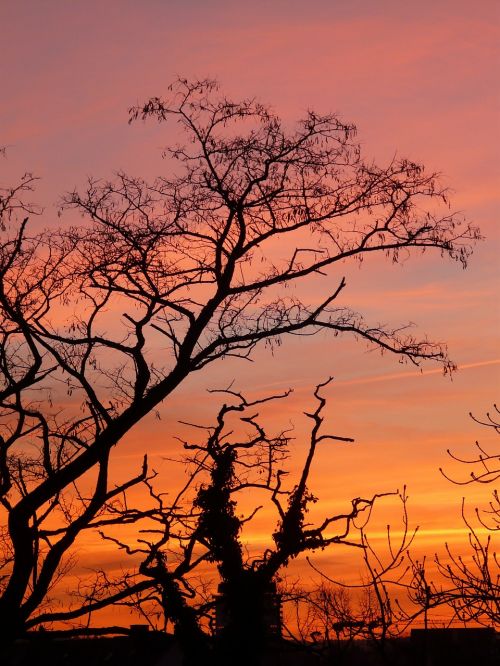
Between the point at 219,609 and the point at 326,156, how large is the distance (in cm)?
→ 1004

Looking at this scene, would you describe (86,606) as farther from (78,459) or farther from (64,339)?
(64,339)

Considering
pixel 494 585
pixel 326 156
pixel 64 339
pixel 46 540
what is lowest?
pixel 494 585

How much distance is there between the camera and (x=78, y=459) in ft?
49.4

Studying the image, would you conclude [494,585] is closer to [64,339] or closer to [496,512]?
[496,512]

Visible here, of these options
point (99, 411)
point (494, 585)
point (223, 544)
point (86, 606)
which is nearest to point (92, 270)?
point (99, 411)

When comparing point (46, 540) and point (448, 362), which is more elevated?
point (448, 362)

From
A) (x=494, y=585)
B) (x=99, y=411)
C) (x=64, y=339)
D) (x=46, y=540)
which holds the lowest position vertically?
(x=494, y=585)

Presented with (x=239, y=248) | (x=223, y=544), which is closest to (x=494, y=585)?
(x=239, y=248)

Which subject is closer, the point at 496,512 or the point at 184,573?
the point at 496,512

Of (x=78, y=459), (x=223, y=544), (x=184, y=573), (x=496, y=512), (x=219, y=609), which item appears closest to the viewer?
(x=496, y=512)

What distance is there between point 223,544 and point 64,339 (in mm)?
5632

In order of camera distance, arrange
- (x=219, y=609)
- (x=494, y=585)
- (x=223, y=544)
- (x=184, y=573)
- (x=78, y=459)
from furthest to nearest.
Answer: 1. (x=219, y=609)
2. (x=223, y=544)
3. (x=184, y=573)
4. (x=78, y=459)
5. (x=494, y=585)

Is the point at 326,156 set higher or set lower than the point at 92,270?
higher

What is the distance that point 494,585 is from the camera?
10.4m
